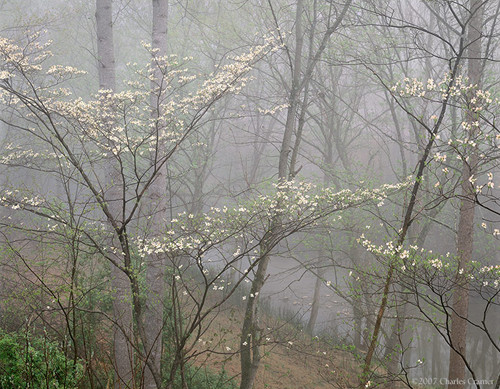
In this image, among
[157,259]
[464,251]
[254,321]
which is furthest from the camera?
[464,251]

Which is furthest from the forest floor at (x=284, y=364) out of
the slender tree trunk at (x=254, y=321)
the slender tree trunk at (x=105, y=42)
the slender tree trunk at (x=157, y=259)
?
the slender tree trunk at (x=105, y=42)

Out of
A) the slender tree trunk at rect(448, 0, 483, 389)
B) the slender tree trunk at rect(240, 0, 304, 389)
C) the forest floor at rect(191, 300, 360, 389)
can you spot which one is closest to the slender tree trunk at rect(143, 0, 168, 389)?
the slender tree trunk at rect(240, 0, 304, 389)

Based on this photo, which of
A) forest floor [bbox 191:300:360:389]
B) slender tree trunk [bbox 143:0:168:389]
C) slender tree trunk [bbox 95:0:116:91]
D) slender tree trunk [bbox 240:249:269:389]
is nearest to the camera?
slender tree trunk [bbox 143:0:168:389]

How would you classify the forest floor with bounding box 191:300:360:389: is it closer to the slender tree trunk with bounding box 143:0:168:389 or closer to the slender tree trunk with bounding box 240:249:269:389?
the slender tree trunk with bounding box 240:249:269:389

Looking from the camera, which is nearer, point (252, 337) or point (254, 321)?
point (252, 337)

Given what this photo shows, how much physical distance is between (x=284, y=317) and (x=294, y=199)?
7409 millimetres

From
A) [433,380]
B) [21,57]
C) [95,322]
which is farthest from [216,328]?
[21,57]

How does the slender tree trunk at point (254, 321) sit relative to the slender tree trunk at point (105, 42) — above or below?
below

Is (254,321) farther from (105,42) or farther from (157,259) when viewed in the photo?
(105,42)

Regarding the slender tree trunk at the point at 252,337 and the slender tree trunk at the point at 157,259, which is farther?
the slender tree trunk at the point at 252,337

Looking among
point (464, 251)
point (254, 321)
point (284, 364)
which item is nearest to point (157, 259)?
point (254, 321)

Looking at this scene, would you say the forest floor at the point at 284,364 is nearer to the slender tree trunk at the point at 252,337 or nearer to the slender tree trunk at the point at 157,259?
the slender tree trunk at the point at 252,337

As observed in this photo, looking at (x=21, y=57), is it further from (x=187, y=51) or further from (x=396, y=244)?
(x=187, y=51)

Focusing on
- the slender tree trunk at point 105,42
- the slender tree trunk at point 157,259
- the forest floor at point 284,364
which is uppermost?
the slender tree trunk at point 105,42
